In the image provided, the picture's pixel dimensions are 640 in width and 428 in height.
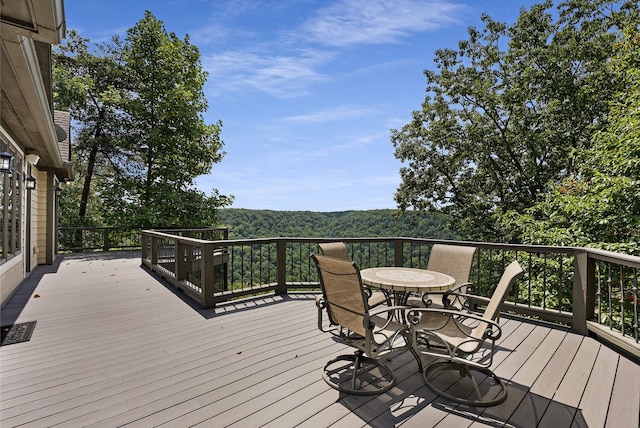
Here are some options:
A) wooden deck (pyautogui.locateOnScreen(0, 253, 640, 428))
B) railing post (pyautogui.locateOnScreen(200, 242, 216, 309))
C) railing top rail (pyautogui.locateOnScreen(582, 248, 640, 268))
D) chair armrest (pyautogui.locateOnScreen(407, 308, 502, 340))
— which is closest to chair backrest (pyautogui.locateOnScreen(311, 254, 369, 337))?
chair armrest (pyautogui.locateOnScreen(407, 308, 502, 340))

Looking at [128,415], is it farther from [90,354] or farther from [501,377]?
[501,377]

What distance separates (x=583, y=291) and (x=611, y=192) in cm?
416

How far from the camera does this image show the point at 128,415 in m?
2.13

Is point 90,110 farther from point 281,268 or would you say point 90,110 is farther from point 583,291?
point 583,291

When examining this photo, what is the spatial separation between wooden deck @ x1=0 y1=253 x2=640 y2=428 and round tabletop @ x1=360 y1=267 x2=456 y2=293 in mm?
755

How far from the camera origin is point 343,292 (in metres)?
2.48

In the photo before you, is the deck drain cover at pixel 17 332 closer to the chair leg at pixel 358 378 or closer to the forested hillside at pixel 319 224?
the chair leg at pixel 358 378

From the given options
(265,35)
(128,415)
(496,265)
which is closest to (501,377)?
(128,415)

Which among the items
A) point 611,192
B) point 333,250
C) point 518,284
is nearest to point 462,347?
point 333,250

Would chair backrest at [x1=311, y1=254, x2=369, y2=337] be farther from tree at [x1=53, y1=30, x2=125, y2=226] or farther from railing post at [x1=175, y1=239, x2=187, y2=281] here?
tree at [x1=53, y1=30, x2=125, y2=226]

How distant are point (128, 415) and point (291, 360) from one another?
1.33m

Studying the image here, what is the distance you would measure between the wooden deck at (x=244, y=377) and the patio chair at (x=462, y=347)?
0.36ft

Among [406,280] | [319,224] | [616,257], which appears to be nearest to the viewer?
[406,280]

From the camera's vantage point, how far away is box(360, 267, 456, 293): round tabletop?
2.79 meters
